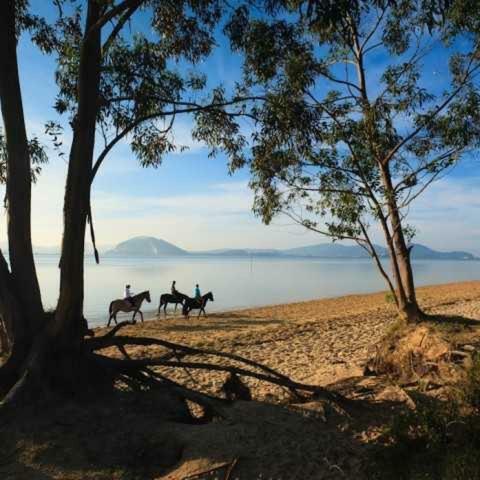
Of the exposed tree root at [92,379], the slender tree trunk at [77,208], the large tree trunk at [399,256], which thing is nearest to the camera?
the exposed tree root at [92,379]

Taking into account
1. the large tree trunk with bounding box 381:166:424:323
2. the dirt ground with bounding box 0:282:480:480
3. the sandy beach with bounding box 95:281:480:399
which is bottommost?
the sandy beach with bounding box 95:281:480:399

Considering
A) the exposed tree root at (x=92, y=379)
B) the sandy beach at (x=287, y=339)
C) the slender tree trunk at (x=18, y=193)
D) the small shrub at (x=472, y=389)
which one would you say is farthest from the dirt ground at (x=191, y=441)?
the sandy beach at (x=287, y=339)

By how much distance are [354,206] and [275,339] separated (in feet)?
21.4

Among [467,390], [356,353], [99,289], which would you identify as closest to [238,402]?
[467,390]

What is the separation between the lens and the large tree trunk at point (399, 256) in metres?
9.42

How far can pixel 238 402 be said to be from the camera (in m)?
5.63

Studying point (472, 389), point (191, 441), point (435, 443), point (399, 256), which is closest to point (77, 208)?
point (191, 441)

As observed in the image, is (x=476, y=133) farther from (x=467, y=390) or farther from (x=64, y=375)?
(x=64, y=375)

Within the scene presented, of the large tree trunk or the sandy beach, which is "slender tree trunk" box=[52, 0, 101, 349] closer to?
the sandy beach

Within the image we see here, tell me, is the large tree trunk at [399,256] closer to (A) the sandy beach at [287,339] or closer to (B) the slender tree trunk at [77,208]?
(A) the sandy beach at [287,339]

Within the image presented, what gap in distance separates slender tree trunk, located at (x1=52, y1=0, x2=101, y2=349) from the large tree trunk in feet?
20.3

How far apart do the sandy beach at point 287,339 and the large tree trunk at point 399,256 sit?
1.35 metres

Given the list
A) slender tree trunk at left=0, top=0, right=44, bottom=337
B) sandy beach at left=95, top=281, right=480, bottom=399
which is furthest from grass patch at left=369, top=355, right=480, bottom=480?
slender tree trunk at left=0, top=0, right=44, bottom=337

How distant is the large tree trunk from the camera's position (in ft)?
30.9
